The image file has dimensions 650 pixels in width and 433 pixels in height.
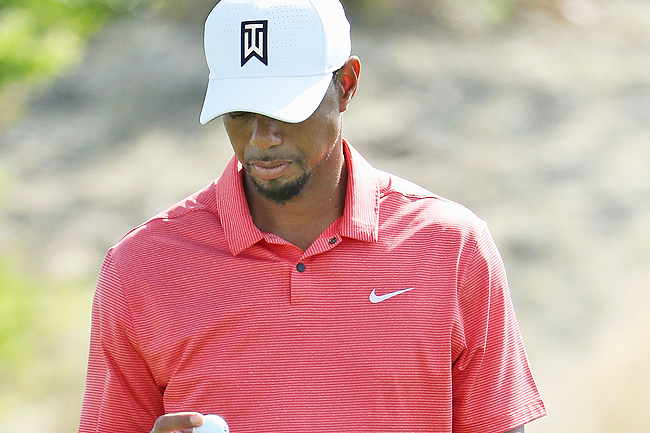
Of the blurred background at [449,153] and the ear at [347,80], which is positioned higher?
the ear at [347,80]

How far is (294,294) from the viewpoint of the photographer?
187 centimetres

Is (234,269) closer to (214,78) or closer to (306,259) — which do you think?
(306,259)

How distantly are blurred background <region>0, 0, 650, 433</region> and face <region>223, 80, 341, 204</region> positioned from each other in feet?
9.41

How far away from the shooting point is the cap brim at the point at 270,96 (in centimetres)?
182

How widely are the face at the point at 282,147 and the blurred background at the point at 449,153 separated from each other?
287 cm

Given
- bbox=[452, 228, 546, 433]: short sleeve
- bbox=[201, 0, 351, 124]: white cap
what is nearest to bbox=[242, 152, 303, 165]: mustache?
bbox=[201, 0, 351, 124]: white cap

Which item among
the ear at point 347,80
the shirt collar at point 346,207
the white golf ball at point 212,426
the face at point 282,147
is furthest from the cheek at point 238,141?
the white golf ball at point 212,426

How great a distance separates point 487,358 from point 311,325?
0.39m

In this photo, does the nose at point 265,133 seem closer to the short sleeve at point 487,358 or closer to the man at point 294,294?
the man at point 294,294

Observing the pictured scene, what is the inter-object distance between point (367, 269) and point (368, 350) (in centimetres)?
17

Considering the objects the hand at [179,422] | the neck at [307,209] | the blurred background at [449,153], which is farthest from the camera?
the blurred background at [449,153]

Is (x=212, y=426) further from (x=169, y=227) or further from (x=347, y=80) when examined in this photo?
(x=347, y=80)

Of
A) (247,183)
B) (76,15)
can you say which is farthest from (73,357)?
(247,183)

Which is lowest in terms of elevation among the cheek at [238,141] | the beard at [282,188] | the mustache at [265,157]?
the beard at [282,188]
